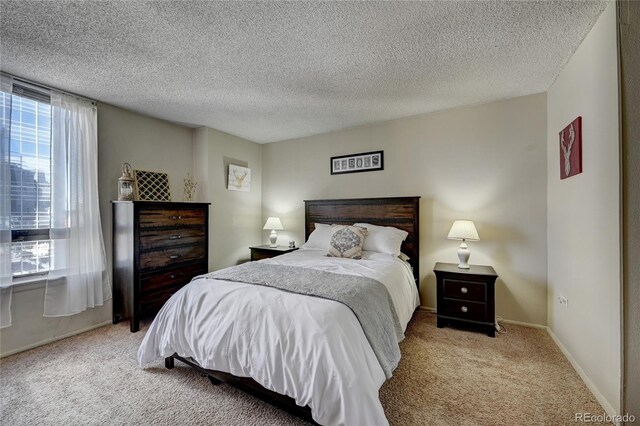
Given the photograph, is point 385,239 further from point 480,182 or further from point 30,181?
point 30,181

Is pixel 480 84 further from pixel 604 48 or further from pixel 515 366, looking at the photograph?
pixel 515 366

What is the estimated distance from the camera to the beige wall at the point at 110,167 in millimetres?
2402

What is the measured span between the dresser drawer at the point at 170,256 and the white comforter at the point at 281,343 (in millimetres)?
1076

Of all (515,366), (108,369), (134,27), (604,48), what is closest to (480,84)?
(604,48)

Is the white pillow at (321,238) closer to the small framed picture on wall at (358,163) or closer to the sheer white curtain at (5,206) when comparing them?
the small framed picture on wall at (358,163)

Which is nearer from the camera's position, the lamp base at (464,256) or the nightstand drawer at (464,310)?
the nightstand drawer at (464,310)

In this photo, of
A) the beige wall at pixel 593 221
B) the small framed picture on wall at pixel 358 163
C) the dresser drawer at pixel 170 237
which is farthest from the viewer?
the small framed picture on wall at pixel 358 163

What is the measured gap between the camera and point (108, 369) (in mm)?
2074

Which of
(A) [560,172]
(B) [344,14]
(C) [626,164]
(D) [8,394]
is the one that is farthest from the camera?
(A) [560,172]

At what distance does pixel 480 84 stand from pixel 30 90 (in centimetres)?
439

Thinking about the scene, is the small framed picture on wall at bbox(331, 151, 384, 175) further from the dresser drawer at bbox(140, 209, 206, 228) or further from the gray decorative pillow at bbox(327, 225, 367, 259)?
the dresser drawer at bbox(140, 209, 206, 228)

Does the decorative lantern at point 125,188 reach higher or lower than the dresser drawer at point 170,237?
higher

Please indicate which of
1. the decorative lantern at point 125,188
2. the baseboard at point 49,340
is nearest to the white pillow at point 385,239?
the decorative lantern at point 125,188

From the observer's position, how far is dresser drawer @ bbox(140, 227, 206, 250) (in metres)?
2.84
